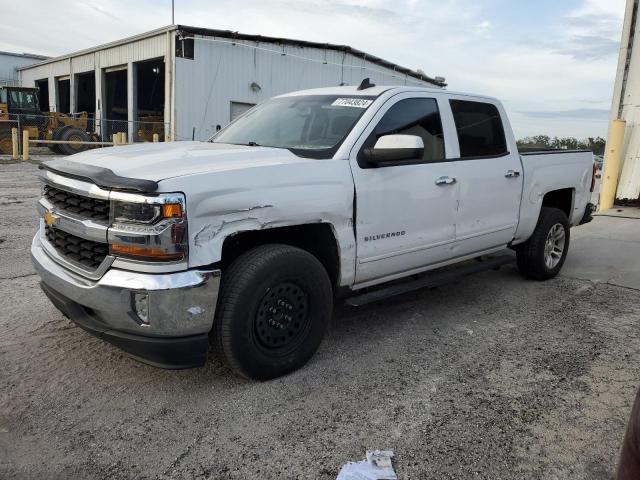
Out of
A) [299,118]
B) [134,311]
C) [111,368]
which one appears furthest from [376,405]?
[299,118]

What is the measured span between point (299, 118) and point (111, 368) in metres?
2.30

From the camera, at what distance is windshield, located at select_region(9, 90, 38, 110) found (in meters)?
23.0

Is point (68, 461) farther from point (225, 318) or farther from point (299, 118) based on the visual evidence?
point (299, 118)

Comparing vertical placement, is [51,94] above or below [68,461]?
above

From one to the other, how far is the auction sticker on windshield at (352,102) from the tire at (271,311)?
133cm

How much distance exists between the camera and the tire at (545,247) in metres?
5.58

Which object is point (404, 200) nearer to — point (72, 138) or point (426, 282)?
point (426, 282)

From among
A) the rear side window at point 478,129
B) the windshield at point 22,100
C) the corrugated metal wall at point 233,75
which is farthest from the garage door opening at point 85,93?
the rear side window at point 478,129

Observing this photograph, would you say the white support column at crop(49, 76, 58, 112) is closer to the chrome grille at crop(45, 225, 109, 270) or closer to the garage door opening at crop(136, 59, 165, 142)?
the garage door opening at crop(136, 59, 165, 142)

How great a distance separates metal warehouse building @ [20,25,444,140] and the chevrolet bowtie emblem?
17.7 m

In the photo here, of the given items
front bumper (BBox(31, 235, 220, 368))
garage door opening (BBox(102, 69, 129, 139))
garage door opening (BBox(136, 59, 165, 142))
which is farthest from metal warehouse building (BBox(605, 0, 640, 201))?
garage door opening (BBox(102, 69, 129, 139))

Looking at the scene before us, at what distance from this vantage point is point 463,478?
8.20 ft

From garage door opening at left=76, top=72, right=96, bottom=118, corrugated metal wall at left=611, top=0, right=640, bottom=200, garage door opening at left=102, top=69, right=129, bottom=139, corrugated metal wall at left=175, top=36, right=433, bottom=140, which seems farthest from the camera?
garage door opening at left=76, top=72, right=96, bottom=118

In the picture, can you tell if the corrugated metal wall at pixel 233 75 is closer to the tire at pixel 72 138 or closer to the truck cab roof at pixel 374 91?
the tire at pixel 72 138
